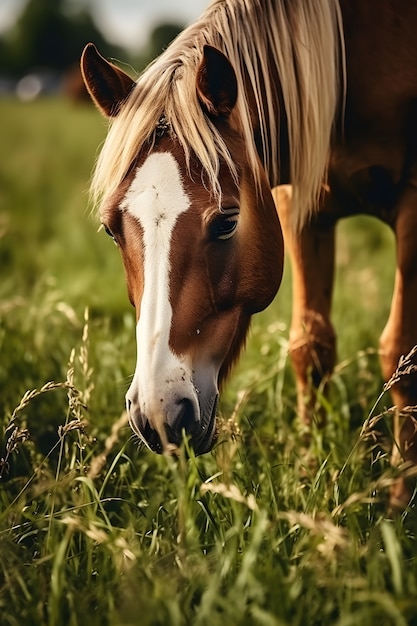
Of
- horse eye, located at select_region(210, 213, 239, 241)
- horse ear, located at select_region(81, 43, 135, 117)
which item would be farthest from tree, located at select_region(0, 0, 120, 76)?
horse eye, located at select_region(210, 213, 239, 241)

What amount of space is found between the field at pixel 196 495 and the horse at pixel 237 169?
0.77 feet

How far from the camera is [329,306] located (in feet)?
10.1

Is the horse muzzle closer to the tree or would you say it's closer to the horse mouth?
the horse mouth

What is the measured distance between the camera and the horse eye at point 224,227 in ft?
6.53

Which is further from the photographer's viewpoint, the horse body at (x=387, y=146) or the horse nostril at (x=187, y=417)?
the horse body at (x=387, y=146)

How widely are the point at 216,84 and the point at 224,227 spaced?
0.43m

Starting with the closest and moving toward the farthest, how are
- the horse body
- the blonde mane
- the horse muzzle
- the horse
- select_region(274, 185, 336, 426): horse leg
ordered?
the horse muzzle, the horse, the blonde mane, the horse body, select_region(274, 185, 336, 426): horse leg

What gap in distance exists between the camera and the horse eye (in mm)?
1989

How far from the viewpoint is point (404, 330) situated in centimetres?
262

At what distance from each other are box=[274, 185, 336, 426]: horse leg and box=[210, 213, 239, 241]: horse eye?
83 centimetres

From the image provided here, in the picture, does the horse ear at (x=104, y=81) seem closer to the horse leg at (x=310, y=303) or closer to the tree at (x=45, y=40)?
the horse leg at (x=310, y=303)

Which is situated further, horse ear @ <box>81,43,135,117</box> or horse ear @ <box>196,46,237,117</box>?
horse ear @ <box>81,43,135,117</box>

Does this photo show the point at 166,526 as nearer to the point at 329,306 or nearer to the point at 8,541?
the point at 8,541

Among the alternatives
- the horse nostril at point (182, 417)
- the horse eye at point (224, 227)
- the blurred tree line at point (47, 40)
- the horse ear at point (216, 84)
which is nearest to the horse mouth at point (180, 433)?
the horse nostril at point (182, 417)
